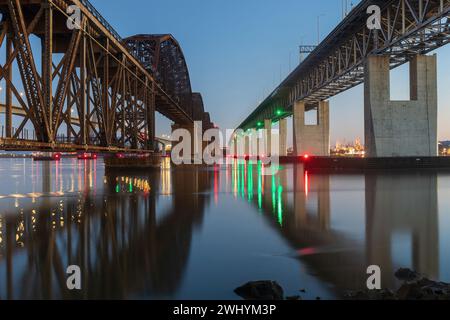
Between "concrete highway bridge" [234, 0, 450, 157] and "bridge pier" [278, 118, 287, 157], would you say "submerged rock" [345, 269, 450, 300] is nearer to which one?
"concrete highway bridge" [234, 0, 450, 157]

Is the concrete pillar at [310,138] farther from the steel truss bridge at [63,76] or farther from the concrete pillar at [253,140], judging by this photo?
the concrete pillar at [253,140]

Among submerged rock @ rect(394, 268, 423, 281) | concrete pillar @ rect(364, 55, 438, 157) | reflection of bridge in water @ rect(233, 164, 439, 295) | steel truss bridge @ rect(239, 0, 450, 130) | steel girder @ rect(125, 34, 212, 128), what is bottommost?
submerged rock @ rect(394, 268, 423, 281)

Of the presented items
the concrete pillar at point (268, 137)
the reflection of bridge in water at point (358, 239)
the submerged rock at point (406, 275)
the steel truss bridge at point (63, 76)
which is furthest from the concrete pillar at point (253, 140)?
the submerged rock at point (406, 275)

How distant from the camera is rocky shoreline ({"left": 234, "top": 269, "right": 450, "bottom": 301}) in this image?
6809mm

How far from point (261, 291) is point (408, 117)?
4396 cm

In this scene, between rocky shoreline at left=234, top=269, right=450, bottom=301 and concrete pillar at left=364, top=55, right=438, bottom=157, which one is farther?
concrete pillar at left=364, top=55, right=438, bottom=157

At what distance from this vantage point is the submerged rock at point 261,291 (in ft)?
23.3

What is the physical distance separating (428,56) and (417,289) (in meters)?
45.5

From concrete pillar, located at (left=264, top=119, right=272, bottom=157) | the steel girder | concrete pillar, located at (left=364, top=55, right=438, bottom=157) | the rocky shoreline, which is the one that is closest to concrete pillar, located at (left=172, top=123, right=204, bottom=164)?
the steel girder

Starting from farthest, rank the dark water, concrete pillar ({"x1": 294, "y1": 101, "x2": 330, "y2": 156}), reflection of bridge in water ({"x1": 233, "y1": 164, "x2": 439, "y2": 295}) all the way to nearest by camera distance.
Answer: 1. concrete pillar ({"x1": 294, "y1": 101, "x2": 330, "y2": 156})
2. reflection of bridge in water ({"x1": 233, "y1": 164, "x2": 439, "y2": 295})
3. the dark water

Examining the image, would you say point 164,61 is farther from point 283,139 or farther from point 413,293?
point 413,293

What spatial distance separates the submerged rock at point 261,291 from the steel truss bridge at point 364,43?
3539cm

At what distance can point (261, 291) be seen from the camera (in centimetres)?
726
